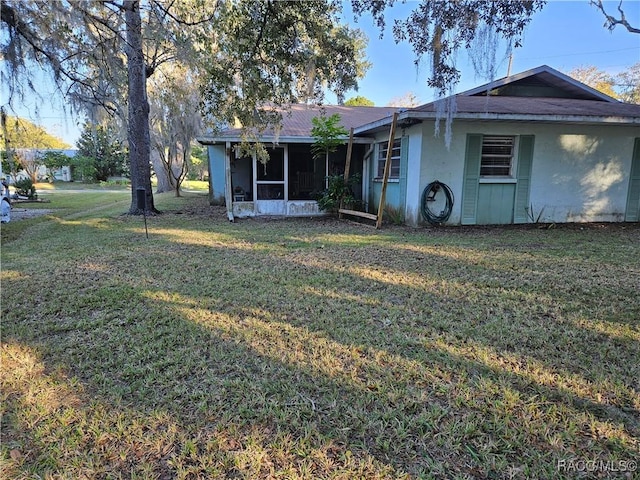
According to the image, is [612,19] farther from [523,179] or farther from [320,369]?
[320,369]

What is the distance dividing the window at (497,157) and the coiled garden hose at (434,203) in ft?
3.38

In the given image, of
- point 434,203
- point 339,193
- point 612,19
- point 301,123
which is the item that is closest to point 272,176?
point 301,123

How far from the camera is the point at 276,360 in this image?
2773mm

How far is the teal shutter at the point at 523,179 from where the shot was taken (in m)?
8.78

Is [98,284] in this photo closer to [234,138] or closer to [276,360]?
[276,360]

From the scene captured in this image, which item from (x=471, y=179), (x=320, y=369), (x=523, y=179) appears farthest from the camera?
(x=523, y=179)

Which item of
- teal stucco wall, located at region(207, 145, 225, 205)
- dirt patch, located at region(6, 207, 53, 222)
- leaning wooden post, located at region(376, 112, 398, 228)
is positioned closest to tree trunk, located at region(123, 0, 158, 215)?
dirt patch, located at region(6, 207, 53, 222)

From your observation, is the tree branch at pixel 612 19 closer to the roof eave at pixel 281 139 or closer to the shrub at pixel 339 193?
the roof eave at pixel 281 139

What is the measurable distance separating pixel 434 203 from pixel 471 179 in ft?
3.23

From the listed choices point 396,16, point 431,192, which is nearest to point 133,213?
point 431,192

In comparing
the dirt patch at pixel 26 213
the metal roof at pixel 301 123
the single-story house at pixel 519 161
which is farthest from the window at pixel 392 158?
the dirt patch at pixel 26 213

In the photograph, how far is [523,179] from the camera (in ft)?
29.2

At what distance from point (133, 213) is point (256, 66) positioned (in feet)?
23.3

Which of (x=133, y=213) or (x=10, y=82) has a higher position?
(x=10, y=82)
